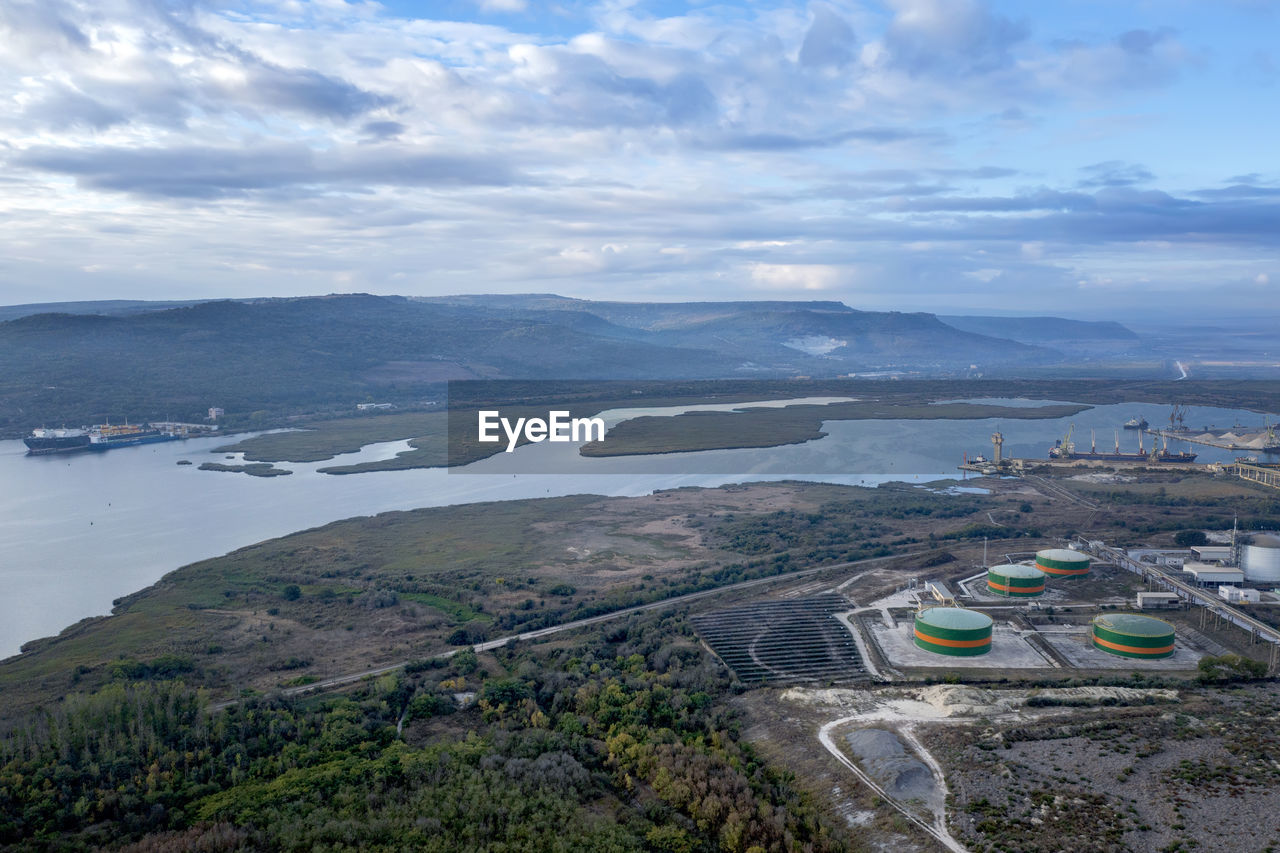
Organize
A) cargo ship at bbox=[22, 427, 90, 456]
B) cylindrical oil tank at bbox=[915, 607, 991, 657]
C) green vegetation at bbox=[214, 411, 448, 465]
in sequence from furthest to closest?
cargo ship at bbox=[22, 427, 90, 456] < green vegetation at bbox=[214, 411, 448, 465] < cylindrical oil tank at bbox=[915, 607, 991, 657]

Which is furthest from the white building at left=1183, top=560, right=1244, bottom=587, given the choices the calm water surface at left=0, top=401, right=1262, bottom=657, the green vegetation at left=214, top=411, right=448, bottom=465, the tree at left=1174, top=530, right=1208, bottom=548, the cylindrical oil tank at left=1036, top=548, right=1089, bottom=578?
the green vegetation at left=214, top=411, right=448, bottom=465

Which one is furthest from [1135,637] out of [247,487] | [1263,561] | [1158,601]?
[247,487]

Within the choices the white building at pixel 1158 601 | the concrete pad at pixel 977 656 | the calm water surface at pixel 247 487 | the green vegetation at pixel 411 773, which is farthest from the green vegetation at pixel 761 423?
the green vegetation at pixel 411 773

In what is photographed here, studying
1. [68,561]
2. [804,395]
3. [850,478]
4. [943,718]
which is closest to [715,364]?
[804,395]

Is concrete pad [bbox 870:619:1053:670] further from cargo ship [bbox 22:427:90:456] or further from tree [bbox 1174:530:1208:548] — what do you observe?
cargo ship [bbox 22:427:90:456]

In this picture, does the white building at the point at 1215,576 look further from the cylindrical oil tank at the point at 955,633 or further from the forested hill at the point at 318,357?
the forested hill at the point at 318,357

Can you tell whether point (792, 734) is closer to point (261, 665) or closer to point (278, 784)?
point (278, 784)
